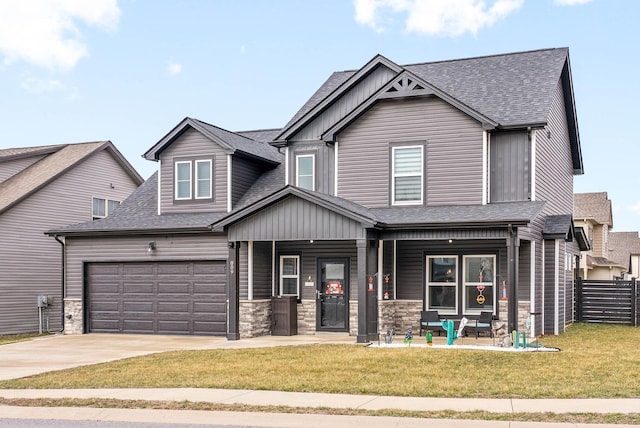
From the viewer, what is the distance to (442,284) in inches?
862

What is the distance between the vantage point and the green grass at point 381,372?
41.1 feet

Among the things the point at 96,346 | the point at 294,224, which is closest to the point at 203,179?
the point at 294,224

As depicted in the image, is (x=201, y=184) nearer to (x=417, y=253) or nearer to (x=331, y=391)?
(x=417, y=253)

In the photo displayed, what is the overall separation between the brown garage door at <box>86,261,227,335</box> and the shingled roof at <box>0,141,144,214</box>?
553 centimetres

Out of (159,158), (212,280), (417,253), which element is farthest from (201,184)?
(417,253)

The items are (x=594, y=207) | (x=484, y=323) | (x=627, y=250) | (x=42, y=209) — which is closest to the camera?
(x=484, y=323)

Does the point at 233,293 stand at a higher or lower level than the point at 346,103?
lower

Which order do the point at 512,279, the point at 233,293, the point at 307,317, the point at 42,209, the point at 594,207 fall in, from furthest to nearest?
the point at 594,207 < the point at 42,209 < the point at 307,317 < the point at 233,293 < the point at 512,279

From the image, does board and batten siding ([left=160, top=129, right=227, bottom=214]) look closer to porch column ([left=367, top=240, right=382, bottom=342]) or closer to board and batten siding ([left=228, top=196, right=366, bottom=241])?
board and batten siding ([left=228, top=196, right=366, bottom=241])

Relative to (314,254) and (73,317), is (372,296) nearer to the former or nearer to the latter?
(314,254)

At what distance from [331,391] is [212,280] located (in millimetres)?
11456

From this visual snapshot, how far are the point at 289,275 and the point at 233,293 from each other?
7.21 feet

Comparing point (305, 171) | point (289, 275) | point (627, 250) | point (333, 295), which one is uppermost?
point (305, 171)

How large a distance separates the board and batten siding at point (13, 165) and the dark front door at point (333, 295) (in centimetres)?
1481
